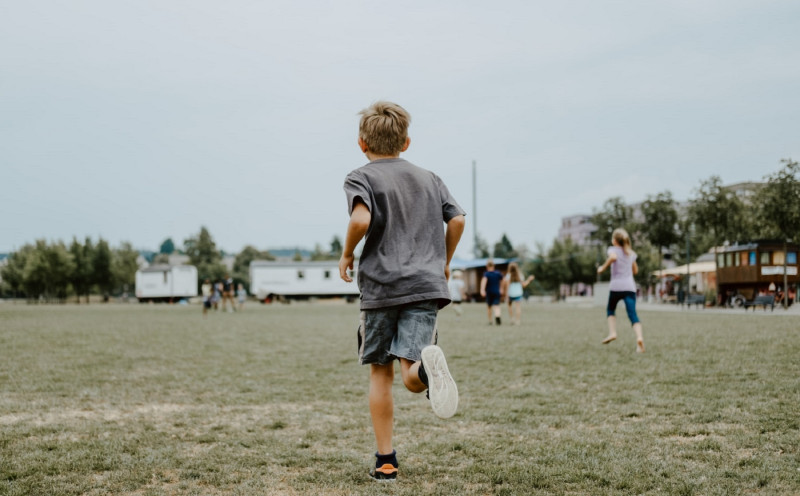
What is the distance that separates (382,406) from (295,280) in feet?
192

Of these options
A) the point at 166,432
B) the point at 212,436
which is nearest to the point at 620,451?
the point at 212,436

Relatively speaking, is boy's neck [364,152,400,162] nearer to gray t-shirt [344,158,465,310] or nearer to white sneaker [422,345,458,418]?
gray t-shirt [344,158,465,310]

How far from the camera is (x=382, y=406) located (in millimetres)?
3846

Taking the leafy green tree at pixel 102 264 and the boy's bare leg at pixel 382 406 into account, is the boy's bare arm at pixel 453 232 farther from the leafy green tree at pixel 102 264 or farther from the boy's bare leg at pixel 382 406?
the leafy green tree at pixel 102 264

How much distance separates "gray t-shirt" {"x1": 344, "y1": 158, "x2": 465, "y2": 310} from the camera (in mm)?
3627

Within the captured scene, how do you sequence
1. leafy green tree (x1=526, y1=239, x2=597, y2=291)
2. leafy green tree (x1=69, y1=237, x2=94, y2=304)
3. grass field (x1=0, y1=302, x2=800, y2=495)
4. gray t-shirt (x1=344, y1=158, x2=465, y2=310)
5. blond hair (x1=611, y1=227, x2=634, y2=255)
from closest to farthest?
gray t-shirt (x1=344, y1=158, x2=465, y2=310), grass field (x1=0, y1=302, x2=800, y2=495), blond hair (x1=611, y1=227, x2=634, y2=255), leafy green tree (x1=526, y1=239, x2=597, y2=291), leafy green tree (x1=69, y1=237, x2=94, y2=304)

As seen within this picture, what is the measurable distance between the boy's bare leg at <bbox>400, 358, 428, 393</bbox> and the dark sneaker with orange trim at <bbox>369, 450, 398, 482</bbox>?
45 cm

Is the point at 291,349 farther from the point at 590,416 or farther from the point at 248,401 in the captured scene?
the point at 590,416

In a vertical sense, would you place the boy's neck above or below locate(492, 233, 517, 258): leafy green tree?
below

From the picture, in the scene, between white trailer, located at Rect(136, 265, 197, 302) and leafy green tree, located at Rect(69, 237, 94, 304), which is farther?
leafy green tree, located at Rect(69, 237, 94, 304)

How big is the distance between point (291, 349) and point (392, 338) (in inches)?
365

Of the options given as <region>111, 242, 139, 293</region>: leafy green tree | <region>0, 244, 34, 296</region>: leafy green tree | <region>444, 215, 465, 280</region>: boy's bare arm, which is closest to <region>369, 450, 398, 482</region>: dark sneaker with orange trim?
<region>444, 215, 465, 280</region>: boy's bare arm

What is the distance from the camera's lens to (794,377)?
23.7 ft

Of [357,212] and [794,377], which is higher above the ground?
[357,212]
